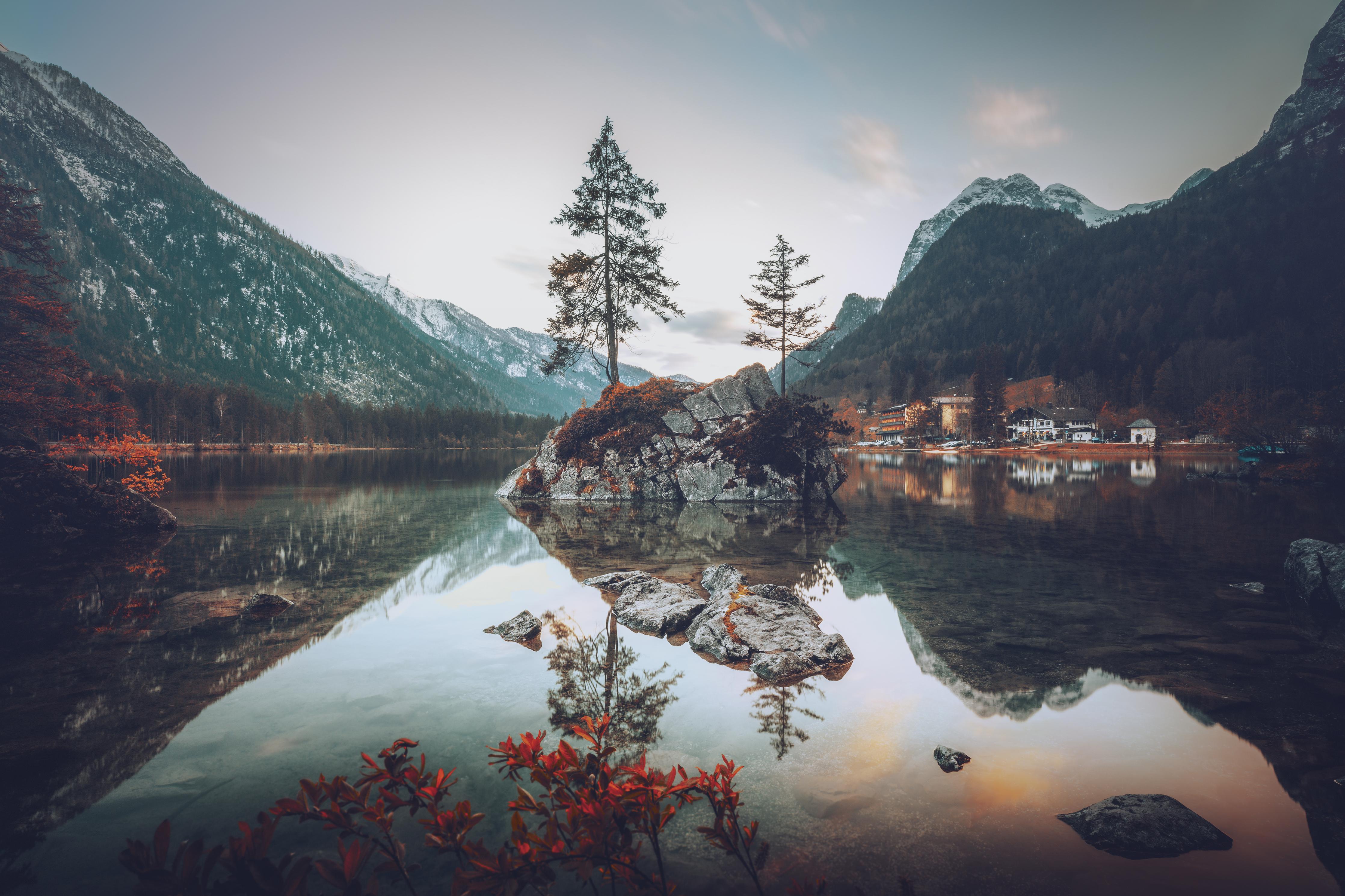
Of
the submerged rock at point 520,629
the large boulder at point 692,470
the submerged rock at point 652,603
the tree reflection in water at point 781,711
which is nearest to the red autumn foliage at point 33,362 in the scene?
the submerged rock at point 520,629

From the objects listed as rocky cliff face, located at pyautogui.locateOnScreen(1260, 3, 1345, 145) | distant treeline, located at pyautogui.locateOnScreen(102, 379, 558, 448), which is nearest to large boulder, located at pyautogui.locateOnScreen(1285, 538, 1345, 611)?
distant treeline, located at pyautogui.locateOnScreen(102, 379, 558, 448)

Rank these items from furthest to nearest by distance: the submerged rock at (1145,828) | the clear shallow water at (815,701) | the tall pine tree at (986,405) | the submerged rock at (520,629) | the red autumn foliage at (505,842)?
the tall pine tree at (986,405) → the submerged rock at (520,629) → the clear shallow water at (815,701) → the submerged rock at (1145,828) → the red autumn foliage at (505,842)

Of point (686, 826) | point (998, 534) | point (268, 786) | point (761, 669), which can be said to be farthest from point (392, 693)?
point (998, 534)

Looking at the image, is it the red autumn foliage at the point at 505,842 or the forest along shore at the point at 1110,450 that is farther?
the forest along shore at the point at 1110,450

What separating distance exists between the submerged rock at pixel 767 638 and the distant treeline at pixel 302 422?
9112 centimetres

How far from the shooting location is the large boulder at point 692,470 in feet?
97.4

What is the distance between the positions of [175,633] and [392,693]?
4.89 metres

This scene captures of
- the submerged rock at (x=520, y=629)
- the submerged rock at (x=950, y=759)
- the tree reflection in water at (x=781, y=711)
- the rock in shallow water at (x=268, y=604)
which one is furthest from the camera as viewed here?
the rock in shallow water at (x=268, y=604)

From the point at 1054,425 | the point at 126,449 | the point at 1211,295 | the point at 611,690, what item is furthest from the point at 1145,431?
the point at 126,449

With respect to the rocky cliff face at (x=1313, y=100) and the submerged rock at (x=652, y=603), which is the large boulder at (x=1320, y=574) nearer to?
the submerged rock at (x=652, y=603)

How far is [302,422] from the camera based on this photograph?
144 m

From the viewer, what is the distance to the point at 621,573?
40.0 ft

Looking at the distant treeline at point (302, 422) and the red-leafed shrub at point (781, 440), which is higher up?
the distant treeline at point (302, 422)

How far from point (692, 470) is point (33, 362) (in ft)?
86.8
